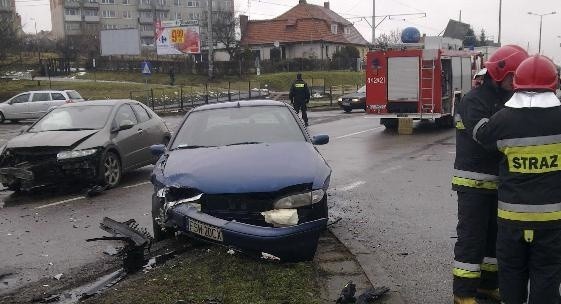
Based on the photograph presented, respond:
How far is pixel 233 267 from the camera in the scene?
16.2 ft

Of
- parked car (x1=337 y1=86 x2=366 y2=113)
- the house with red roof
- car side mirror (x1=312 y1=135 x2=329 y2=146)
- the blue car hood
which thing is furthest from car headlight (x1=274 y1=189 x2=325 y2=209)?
the house with red roof

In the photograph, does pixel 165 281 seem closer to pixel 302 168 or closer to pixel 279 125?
pixel 302 168

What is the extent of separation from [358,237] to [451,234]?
1.02 meters

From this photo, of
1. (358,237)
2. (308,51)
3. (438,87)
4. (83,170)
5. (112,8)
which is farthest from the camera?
(112,8)

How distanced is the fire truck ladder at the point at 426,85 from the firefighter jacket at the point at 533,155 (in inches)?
551

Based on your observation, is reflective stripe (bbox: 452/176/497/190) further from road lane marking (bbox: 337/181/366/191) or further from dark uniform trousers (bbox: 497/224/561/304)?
road lane marking (bbox: 337/181/366/191)

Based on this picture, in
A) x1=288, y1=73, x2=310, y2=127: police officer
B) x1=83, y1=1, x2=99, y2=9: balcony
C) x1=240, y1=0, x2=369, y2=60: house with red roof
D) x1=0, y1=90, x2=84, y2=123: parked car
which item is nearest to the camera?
x1=288, y1=73, x2=310, y2=127: police officer

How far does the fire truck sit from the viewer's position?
17.1 metres

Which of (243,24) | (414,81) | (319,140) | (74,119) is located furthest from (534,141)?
(243,24)

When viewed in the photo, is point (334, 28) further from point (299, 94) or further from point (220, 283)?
point (220, 283)

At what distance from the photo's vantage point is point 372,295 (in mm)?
4316

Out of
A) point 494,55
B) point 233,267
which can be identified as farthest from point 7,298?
point 494,55

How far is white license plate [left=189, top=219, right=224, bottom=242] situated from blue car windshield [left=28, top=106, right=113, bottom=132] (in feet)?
16.7

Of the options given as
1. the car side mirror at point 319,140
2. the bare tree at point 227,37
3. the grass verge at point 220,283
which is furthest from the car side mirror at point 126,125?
the bare tree at point 227,37
